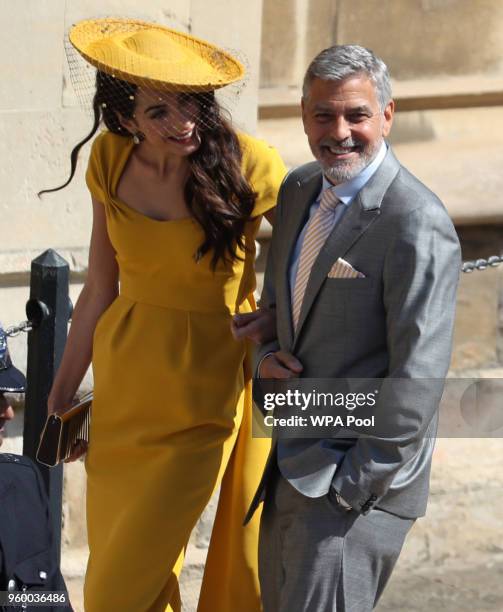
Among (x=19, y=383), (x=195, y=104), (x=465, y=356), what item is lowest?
(x=465, y=356)

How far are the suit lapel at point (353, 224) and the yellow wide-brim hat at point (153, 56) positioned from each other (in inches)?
21.6

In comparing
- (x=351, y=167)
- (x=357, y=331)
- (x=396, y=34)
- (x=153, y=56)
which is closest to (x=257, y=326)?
(x=357, y=331)

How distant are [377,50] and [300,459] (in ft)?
9.34

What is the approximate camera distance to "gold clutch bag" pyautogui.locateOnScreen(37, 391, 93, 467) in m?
3.83

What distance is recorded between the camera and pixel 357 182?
3232 millimetres

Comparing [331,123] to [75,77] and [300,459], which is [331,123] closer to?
[300,459]

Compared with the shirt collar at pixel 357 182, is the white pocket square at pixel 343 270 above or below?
below

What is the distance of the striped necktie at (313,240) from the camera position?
10.8ft

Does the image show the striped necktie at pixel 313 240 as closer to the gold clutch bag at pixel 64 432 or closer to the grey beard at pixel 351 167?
the grey beard at pixel 351 167

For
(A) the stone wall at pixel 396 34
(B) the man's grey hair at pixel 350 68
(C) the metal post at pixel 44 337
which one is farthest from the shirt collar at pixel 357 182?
(A) the stone wall at pixel 396 34

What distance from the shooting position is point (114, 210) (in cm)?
368

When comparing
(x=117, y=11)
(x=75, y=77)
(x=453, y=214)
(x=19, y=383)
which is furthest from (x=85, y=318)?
(x=453, y=214)

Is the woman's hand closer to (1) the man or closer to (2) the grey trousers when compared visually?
(1) the man

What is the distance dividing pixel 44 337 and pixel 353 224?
140cm
